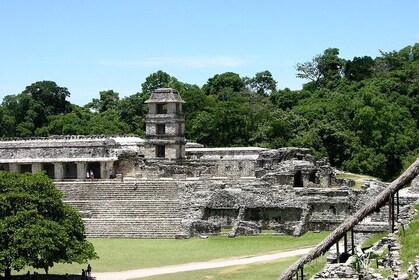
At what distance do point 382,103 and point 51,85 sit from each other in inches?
1437

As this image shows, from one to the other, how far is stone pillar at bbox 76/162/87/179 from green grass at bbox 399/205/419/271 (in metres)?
33.5

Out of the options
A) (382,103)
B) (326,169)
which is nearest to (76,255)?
(326,169)

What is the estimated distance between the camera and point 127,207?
154 ft

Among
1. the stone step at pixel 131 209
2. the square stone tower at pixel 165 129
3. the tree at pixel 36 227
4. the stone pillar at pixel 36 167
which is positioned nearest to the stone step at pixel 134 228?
the stone step at pixel 131 209

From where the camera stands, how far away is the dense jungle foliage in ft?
202

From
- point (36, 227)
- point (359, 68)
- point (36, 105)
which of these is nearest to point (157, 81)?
point (36, 105)

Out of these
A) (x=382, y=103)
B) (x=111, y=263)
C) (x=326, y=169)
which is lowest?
(x=111, y=263)

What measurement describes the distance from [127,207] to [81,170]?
8.82 m

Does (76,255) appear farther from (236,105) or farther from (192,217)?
(236,105)

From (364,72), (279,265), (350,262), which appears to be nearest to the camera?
(350,262)

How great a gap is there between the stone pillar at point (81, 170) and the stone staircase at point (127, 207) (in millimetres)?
3221

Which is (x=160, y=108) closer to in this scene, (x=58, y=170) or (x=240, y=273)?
(x=58, y=170)

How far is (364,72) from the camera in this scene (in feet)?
281

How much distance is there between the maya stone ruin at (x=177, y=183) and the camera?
147ft
